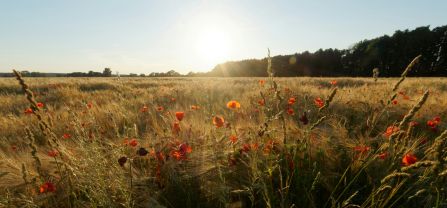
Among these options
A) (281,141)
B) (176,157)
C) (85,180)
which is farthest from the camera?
(281,141)

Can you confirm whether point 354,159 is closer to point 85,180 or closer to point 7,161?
point 85,180

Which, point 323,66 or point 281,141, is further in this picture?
point 323,66

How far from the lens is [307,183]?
181 cm

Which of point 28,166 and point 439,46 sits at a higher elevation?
point 439,46

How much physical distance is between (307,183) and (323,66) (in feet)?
171

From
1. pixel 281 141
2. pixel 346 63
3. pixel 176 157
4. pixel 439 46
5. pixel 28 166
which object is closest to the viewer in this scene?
pixel 176 157

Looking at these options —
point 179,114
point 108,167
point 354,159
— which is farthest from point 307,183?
point 108,167

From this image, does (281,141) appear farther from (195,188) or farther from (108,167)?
(108,167)

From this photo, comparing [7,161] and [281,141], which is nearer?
[7,161]

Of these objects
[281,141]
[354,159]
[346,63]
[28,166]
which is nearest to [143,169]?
[28,166]

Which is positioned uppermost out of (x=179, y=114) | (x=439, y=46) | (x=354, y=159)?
(x=439, y=46)

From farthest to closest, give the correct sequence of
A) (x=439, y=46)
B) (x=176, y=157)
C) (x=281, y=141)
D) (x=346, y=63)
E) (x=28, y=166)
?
(x=346, y=63) < (x=439, y=46) < (x=281, y=141) < (x=28, y=166) < (x=176, y=157)

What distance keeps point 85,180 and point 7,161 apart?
67 centimetres

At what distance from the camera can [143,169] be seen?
2006mm
